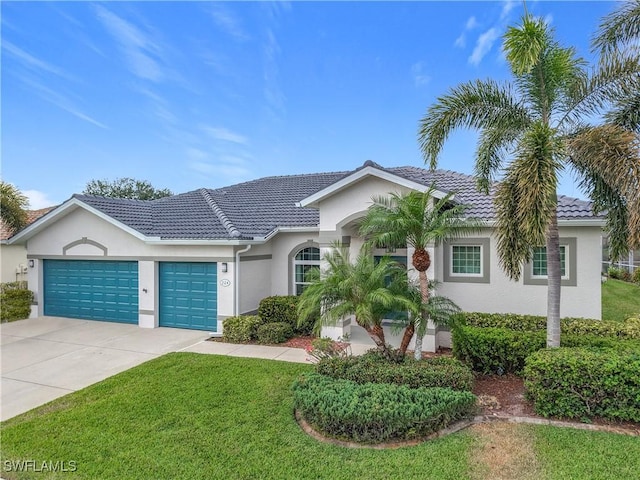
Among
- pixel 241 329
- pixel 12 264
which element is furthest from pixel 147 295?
pixel 12 264

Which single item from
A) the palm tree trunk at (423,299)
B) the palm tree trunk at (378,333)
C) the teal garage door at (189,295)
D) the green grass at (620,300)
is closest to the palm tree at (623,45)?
the palm tree trunk at (423,299)

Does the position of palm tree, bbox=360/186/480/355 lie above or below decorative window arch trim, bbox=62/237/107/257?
above

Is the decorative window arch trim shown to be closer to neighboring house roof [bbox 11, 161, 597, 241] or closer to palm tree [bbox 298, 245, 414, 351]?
neighboring house roof [bbox 11, 161, 597, 241]

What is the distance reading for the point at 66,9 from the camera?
38.2 ft

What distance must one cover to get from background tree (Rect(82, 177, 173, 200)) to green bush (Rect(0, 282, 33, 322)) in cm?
2727

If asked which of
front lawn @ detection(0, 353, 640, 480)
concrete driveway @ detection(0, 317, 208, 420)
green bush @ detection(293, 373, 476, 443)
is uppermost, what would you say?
green bush @ detection(293, 373, 476, 443)

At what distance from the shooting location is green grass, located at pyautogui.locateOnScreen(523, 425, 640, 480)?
4703 mm

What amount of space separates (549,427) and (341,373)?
3.59m

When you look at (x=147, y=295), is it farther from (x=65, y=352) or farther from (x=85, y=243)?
(x=85, y=243)

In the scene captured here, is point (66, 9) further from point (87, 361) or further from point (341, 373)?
point (341, 373)

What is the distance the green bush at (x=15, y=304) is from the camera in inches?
586

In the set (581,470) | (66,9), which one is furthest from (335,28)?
(581,470)

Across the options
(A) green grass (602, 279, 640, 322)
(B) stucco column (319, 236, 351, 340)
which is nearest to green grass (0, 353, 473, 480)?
(B) stucco column (319, 236, 351, 340)

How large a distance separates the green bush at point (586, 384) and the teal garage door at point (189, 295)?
10066mm
